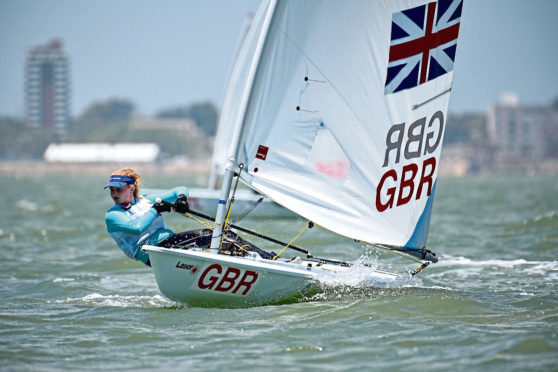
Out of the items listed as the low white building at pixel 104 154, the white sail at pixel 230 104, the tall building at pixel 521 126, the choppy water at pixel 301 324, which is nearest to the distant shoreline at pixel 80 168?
the low white building at pixel 104 154

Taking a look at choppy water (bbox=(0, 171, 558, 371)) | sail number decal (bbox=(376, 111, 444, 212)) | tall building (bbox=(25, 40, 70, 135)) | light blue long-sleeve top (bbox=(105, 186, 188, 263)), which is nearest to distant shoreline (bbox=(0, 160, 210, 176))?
tall building (bbox=(25, 40, 70, 135))

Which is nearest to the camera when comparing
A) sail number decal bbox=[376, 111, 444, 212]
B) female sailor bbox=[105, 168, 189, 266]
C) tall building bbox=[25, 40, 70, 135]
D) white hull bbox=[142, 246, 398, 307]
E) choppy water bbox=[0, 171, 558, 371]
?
choppy water bbox=[0, 171, 558, 371]

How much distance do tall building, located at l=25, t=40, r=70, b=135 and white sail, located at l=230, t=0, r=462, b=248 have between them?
171 m

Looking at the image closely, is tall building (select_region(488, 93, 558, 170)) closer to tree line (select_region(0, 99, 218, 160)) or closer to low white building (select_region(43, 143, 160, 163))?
tree line (select_region(0, 99, 218, 160))

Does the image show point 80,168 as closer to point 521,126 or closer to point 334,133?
point 521,126

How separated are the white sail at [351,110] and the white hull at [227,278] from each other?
0.49 meters

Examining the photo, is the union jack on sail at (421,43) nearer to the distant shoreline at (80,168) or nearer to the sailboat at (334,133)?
the sailboat at (334,133)

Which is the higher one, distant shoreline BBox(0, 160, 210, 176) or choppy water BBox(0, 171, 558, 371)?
distant shoreline BBox(0, 160, 210, 176)

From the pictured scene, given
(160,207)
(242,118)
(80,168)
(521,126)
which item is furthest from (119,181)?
(521,126)

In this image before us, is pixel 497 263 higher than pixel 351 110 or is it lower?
lower

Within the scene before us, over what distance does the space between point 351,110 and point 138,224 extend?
1950 mm

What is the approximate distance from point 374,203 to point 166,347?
A: 2.16 meters

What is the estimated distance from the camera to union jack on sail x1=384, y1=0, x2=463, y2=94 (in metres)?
6.68

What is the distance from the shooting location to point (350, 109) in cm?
670
